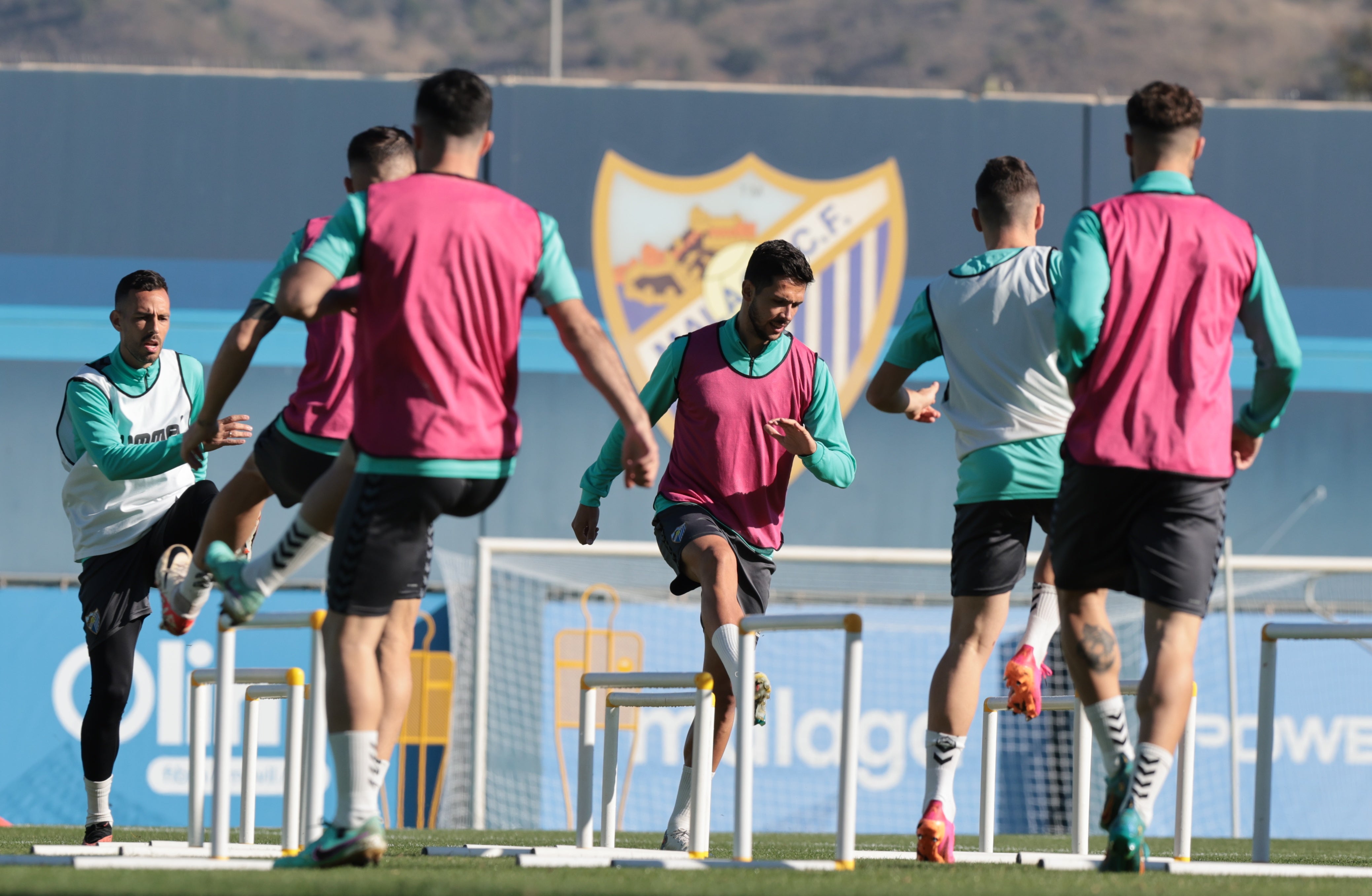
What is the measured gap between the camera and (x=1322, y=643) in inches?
516

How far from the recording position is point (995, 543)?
486cm

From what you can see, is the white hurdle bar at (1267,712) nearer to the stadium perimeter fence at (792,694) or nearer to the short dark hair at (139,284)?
the short dark hair at (139,284)

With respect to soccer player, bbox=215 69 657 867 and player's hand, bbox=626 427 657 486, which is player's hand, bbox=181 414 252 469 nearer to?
soccer player, bbox=215 69 657 867

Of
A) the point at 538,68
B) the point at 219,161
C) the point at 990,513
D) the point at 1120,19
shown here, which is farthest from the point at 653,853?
the point at 1120,19

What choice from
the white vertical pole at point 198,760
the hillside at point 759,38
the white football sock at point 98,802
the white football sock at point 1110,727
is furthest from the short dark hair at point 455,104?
the hillside at point 759,38

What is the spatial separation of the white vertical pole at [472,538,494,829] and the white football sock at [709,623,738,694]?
6.29m

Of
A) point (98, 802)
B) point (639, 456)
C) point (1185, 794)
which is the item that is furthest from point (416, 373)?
point (1185, 794)

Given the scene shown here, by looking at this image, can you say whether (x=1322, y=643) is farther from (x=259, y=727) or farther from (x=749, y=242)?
(x=259, y=727)

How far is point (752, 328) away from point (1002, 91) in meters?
11.6

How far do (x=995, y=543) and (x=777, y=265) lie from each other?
51.4 inches

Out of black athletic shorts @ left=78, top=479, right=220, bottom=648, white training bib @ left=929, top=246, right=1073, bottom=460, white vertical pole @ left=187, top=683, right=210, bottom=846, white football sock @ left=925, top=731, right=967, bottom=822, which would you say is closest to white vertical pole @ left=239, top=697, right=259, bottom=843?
white vertical pole @ left=187, top=683, right=210, bottom=846

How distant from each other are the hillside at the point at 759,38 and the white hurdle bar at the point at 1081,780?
6389cm

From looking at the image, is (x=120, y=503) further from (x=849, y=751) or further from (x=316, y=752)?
(x=849, y=751)

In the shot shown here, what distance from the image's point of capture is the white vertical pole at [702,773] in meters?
4.49
